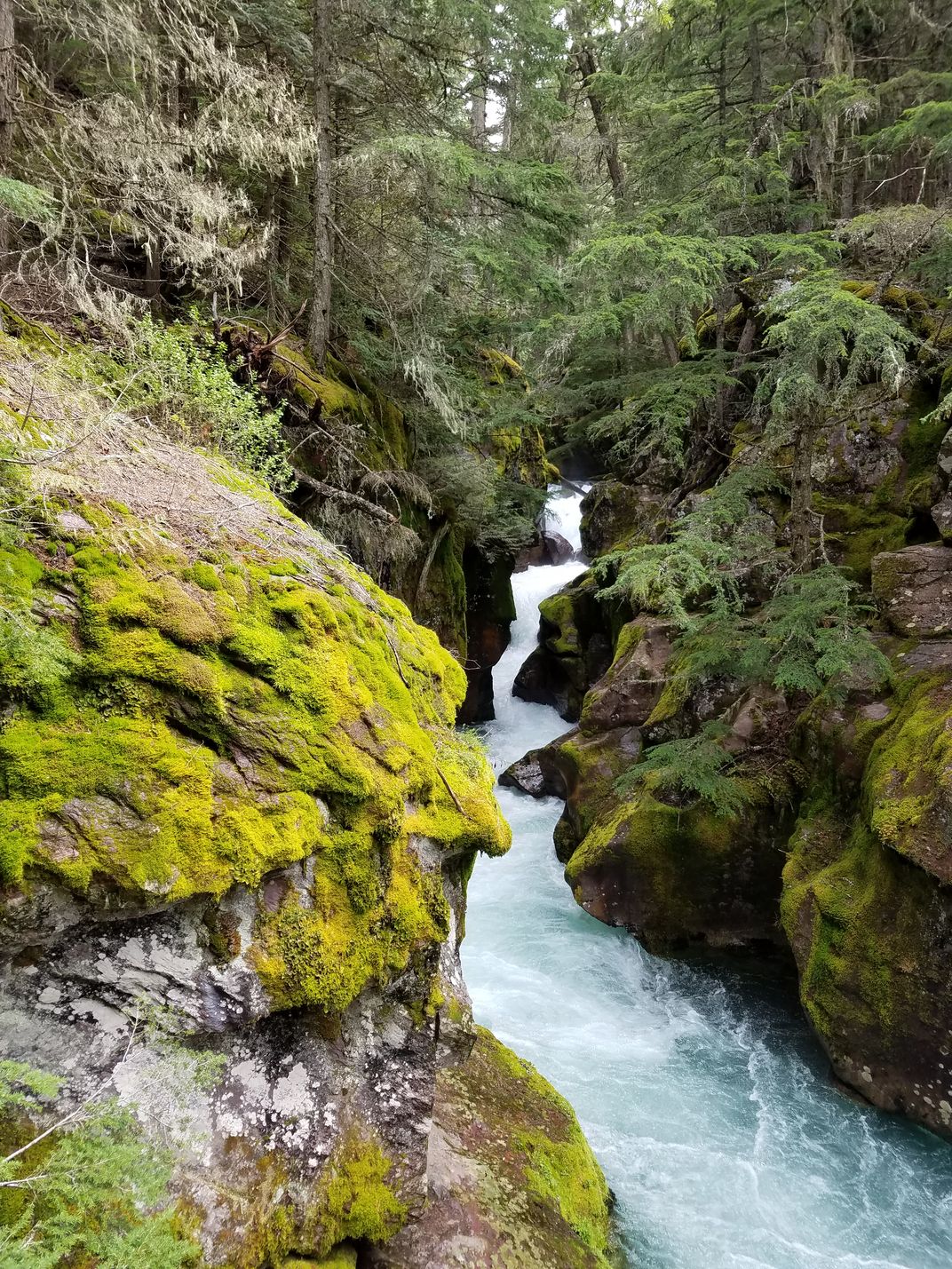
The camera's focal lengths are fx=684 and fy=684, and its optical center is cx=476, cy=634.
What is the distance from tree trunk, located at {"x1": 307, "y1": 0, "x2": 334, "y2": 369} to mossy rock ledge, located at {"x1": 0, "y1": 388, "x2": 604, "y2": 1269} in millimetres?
6047

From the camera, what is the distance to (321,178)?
863 cm

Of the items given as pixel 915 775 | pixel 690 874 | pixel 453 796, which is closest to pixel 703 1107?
pixel 690 874

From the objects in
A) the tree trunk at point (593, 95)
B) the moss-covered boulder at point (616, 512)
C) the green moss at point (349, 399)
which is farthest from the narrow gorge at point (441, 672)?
the tree trunk at point (593, 95)

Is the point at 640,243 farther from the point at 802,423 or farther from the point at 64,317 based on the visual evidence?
the point at 64,317

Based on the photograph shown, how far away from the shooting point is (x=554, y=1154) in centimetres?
452

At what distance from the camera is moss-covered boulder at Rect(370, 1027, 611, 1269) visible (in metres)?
3.52

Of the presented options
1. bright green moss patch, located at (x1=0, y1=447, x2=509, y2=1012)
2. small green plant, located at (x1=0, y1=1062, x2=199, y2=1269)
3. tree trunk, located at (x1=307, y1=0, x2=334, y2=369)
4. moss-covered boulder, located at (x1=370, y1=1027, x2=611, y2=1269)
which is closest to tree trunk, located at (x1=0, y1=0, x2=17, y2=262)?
bright green moss patch, located at (x1=0, y1=447, x2=509, y2=1012)

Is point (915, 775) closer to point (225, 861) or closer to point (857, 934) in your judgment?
point (857, 934)

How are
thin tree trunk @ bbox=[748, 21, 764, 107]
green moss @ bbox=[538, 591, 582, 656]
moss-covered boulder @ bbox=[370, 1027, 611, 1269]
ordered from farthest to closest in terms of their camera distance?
1. green moss @ bbox=[538, 591, 582, 656]
2. thin tree trunk @ bbox=[748, 21, 764, 107]
3. moss-covered boulder @ bbox=[370, 1027, 611, 1269]

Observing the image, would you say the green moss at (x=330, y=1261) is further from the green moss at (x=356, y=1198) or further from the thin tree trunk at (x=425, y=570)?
the thin tree trunk at (x=425, y=570)

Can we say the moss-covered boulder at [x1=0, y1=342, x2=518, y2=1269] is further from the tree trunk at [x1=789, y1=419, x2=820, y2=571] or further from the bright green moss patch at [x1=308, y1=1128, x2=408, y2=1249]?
the tree trunk at [x1=789, y1=419, x2=820, y2=571]

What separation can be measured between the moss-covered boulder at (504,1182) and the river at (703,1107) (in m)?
1.01

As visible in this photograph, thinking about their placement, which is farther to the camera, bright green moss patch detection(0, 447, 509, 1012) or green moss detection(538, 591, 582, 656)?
green moss detection(538, 591, 582, 656)

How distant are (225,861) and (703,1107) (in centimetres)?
621
